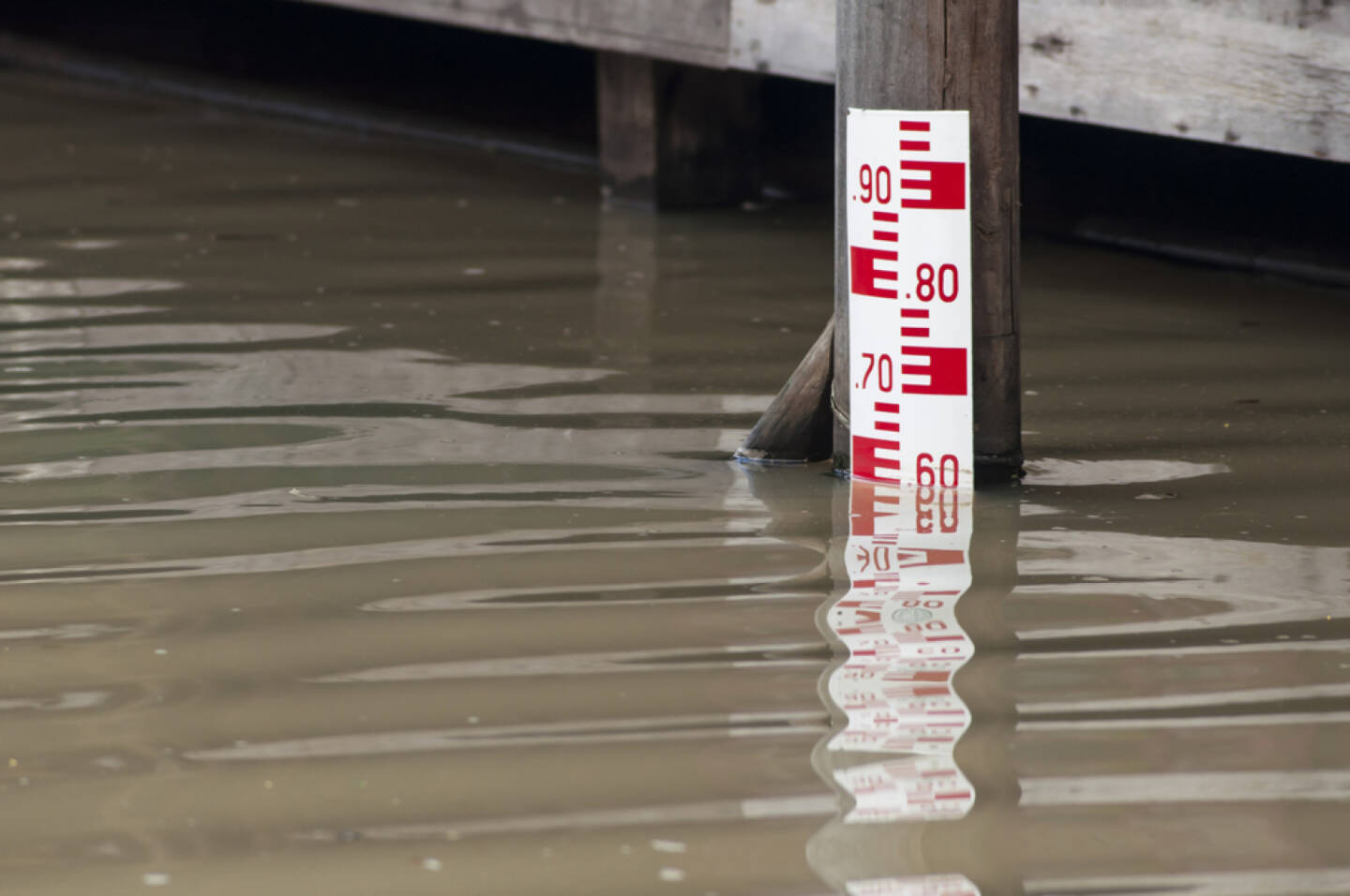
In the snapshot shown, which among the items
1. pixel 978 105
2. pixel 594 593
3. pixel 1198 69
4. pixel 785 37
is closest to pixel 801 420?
pixel 978 105

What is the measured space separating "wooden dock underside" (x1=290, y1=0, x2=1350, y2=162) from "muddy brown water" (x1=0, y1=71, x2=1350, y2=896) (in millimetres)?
554

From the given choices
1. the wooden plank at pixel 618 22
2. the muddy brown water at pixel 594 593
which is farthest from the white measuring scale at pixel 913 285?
the wooden plank at pixel 618 22

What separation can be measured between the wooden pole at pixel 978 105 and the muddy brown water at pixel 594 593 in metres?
0.23

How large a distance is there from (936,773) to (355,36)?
8.13 meters

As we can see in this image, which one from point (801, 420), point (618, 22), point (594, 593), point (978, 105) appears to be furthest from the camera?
point (618, 22)

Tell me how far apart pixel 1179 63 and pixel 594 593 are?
2.56m

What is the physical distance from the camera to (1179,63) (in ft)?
15.8

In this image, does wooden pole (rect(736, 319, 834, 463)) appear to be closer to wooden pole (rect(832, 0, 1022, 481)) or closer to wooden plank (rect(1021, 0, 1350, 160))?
wooden pole (rect(832, 0, 1022, 481))

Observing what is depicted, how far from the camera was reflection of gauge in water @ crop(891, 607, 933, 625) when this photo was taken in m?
2.91

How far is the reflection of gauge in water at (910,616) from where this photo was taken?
9.55 feet

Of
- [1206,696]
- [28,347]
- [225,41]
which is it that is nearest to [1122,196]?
[28,347]

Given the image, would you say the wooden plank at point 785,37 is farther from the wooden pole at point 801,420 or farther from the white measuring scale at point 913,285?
the white measuring scale at point 913,285

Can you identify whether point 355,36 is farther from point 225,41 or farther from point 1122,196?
point 1122,196

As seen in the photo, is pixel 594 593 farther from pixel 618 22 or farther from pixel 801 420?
pixel 618 22
